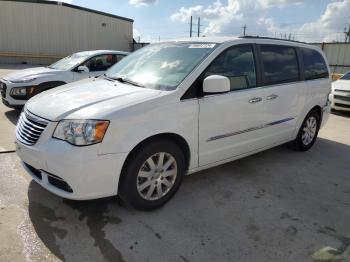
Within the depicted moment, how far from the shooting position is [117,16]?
30375 millimetres

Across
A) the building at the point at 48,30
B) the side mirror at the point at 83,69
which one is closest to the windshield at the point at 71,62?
the side mirror at the point at 83,69

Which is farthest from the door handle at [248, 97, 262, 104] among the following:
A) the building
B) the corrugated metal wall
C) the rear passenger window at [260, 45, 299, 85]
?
the building

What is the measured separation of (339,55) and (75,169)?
17.4 m

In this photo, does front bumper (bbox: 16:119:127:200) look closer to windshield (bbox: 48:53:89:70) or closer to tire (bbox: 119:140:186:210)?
tire (bbox: 119:140:186:210)

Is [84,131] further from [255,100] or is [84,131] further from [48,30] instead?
[48,30]

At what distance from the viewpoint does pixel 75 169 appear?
2770 millimetres

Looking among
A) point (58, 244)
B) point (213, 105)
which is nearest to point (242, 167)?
point (213, 105)

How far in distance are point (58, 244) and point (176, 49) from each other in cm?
255

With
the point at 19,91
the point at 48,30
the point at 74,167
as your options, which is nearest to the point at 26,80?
the point at 19,91

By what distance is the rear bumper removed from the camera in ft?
9.07

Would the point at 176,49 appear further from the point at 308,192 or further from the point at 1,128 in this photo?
→ the point at 1,128

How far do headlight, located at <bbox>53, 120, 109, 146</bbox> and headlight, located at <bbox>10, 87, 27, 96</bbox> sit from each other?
4.54 meters

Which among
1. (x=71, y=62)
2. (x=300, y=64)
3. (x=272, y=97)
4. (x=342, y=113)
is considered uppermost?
(x=300, y=64)

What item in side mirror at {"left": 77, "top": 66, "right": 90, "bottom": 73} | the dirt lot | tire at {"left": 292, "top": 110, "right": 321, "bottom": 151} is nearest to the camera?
the dirt lot
